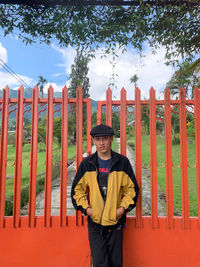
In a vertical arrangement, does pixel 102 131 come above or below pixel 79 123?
below

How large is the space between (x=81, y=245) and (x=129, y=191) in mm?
1016

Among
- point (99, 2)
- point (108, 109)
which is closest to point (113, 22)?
point (99, 2)

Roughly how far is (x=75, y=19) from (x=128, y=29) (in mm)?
898

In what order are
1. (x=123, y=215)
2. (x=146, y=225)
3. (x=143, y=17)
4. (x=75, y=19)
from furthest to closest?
(x=75, y=19), (x=143, y=17), (x=146, y=225), (x=123, y=215)

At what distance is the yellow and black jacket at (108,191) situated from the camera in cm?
179

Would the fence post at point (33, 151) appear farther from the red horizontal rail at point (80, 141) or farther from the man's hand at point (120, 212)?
the man's hand at point (120, 212)

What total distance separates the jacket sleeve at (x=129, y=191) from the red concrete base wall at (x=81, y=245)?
1.83ft

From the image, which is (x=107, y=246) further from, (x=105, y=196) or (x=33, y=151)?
(x=33, y=151)

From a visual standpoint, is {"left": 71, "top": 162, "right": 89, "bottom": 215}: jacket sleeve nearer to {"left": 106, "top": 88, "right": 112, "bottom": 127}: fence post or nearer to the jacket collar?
the jacket collar

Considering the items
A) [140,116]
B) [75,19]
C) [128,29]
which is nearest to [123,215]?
[140,116]

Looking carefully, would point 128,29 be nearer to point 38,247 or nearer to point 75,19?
point 75,19

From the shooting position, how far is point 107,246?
6.18 feet

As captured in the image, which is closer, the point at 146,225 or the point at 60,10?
the point at 146,225

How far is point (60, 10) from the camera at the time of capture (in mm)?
2977
